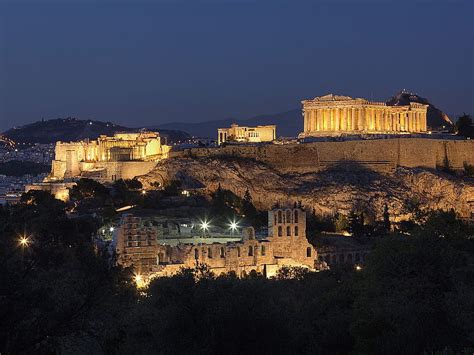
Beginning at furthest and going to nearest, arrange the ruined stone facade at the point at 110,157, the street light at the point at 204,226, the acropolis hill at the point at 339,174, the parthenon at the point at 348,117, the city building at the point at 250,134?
the parthenon at the point at 348,117, the city building at the point at 250,134, the ruined stone facade at the point at 110,157, the acropolis hill at the point at 339,174, the street light at the point at 204,226

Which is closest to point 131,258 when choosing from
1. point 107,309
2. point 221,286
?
Answer: point 221,286

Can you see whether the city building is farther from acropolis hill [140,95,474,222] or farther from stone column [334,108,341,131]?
stone column [334,108,341,131]

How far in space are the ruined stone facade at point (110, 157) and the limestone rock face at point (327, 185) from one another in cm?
284

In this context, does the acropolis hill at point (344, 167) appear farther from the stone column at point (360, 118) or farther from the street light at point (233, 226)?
the street light at point (233, 226)

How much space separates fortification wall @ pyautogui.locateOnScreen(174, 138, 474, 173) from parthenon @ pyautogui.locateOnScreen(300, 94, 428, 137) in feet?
18.0

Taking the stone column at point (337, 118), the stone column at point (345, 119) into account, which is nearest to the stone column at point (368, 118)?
the stone column at point (345, 119)

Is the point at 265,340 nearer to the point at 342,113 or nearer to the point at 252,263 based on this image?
the point at 252,263

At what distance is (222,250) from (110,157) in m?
28.5

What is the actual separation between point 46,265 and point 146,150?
120 ft

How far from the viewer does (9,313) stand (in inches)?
655

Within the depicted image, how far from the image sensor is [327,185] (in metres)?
61.4

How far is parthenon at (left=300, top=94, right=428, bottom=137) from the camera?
7431 centimetres

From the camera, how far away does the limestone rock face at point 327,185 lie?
5903cm

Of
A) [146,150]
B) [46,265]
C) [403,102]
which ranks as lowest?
[46,265]
